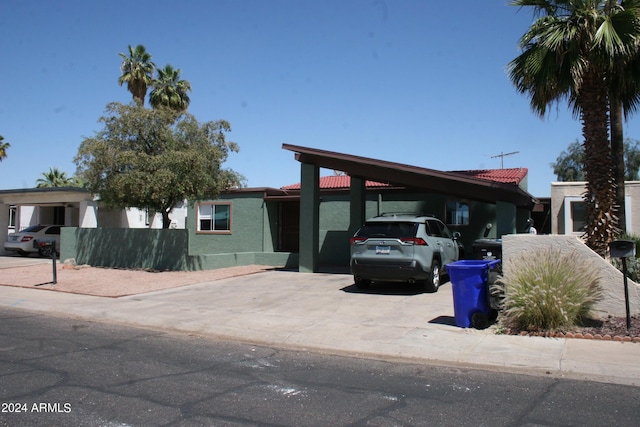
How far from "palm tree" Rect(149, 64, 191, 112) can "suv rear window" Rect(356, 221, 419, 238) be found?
79.0 feet

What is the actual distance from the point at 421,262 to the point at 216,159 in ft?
30.2

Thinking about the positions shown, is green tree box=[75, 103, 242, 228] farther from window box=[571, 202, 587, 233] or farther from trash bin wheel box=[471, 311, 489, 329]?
window box=[571, 202, 587, 233]

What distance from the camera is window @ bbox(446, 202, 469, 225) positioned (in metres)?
19.2

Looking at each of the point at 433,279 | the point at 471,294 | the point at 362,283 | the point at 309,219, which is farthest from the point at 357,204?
the point at 471,294

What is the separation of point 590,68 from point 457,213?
8983 mm

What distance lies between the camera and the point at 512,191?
14422 mm

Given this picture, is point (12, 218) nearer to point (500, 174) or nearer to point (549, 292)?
point (500, 174)

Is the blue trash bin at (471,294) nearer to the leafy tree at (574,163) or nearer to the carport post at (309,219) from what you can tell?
the carport post at (309,219)

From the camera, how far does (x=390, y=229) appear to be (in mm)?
12531

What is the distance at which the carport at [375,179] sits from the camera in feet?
48.6

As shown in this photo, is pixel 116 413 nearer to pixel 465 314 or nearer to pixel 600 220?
pixel 465 314

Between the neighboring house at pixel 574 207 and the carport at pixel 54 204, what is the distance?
1870cm

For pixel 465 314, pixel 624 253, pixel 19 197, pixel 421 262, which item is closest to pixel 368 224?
pixel 421 262

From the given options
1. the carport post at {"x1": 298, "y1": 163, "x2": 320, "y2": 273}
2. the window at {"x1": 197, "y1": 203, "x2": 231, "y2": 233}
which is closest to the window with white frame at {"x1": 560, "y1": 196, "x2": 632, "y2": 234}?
the carport post at {"x1": 298, "y1": 163, "x2": 320, "y2": 273}
